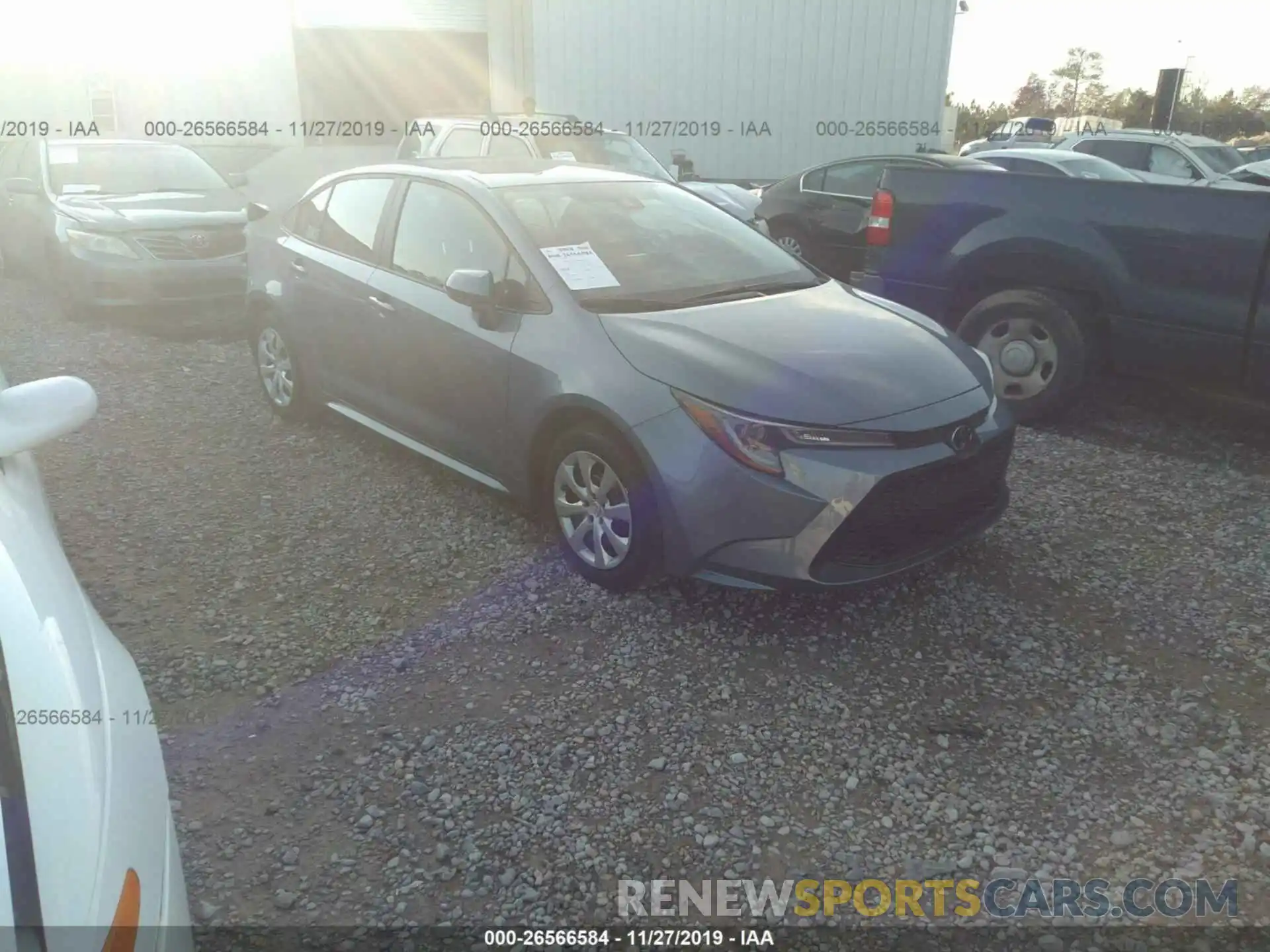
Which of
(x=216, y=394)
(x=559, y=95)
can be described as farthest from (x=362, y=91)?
(x=216, y=394)

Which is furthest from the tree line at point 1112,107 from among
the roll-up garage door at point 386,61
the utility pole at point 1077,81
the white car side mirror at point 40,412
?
the white car side mirror at point 40,412

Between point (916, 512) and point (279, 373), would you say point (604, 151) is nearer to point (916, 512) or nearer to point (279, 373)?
point (279, 373)

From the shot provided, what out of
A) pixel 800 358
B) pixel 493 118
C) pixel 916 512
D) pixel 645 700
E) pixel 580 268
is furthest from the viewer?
pixel 493 118

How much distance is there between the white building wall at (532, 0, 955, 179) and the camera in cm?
1680

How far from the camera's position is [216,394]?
6.47 meters

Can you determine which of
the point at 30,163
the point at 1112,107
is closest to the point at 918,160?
the point at 30,163

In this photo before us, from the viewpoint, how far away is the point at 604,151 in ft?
34.8

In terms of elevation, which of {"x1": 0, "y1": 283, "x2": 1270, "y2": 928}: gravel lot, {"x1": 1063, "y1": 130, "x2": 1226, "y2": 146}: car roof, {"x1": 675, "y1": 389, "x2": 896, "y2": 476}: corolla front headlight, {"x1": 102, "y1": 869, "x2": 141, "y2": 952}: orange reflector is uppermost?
{"x1": 1063, "y1": 130, "x2": 1226, "y2": 146}: car roof

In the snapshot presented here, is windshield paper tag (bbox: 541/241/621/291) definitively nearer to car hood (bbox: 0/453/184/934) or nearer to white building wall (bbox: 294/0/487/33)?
car hood (bbox: 0/453/184/934)

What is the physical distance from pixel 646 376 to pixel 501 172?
171cm

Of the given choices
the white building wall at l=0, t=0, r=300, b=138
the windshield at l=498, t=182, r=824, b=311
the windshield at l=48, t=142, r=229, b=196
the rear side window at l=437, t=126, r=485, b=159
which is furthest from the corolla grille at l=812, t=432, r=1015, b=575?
the white building wall at l=0, t=0, r=300, b=138

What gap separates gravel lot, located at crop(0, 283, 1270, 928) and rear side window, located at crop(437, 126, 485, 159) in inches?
251

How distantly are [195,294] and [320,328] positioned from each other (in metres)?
4.16

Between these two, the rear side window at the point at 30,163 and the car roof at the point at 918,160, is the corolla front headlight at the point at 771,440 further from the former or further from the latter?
the rear side window at the point at 30,163
